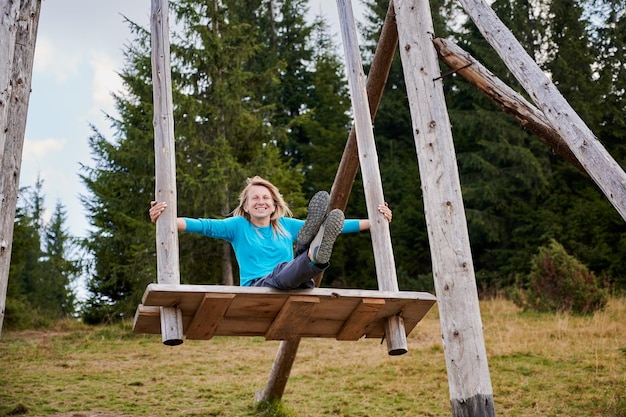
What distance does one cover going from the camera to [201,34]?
15547 millimetres

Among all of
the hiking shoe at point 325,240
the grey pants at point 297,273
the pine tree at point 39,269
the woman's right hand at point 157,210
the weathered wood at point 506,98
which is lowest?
the grey pants at point 297,273

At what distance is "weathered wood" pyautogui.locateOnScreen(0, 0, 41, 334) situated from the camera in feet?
15.4

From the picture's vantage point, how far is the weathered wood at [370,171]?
477 cm

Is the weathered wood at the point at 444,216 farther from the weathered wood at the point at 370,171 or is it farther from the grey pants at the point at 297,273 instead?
the grey pants at the point at 297,273

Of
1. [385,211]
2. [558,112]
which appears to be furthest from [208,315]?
[558,112]

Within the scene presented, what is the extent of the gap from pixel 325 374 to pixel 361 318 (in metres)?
5.16

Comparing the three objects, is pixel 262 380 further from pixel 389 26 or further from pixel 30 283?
pixel 30 283

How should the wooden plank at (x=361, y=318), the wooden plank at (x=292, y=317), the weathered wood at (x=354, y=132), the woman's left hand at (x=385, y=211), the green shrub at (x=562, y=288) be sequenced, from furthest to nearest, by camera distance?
the green shrub at (x=562, y=288) → the weathered wood at (x=354, y=132) → the woman's left hand at (x=385, y=211) → the wooden plank at (x=361, y=318) → the wooden plank at (x=292, y=317)

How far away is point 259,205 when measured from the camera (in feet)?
15.9

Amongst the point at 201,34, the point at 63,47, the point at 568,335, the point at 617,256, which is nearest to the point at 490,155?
the point at 617,256

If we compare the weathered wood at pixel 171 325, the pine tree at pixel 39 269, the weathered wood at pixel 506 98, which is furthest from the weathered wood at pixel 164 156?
the pine tree at pixel 39 269

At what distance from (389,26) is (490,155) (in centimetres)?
1736

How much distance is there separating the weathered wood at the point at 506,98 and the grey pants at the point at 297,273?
6.06 ft

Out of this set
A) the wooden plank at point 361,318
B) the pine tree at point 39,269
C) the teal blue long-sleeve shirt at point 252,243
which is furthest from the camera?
the pine tree at point 39,269
